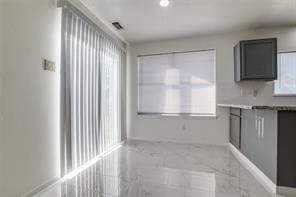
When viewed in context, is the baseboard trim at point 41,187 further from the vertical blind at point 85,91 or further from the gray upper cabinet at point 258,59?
the gray upper cabinet at point 258,59

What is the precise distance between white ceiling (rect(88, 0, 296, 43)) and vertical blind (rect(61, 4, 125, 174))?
1.83ft

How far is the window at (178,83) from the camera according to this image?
14.8 feet

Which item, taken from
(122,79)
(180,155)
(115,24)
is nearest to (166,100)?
(122,79)

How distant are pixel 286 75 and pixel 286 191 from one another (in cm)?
Answer: 285

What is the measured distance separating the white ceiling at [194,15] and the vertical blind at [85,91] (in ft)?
1.83

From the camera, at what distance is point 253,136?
109 inches

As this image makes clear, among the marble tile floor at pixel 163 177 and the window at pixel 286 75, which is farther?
the window at pixel 286 75

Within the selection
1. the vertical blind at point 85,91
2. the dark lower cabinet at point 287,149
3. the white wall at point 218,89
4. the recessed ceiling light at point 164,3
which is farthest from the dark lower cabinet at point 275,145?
the vertical blind at point 85,91

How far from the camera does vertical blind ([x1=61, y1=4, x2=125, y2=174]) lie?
260 centimetres

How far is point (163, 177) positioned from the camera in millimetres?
2570

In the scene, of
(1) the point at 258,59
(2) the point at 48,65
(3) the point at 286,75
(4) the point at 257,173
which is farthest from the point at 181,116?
(2) the point at 48,65

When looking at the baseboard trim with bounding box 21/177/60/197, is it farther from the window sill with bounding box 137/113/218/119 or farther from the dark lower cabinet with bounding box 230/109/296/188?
the window sill with bounding box 137/113/218/119

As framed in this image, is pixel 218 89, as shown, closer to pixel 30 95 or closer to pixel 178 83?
pixel 178 83

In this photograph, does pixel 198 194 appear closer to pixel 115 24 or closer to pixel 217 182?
pixel 217 182
